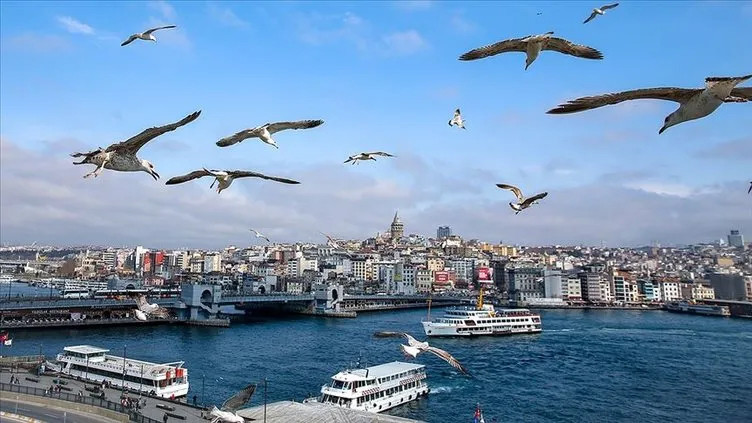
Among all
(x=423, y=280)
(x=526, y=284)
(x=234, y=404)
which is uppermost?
(x=423, y=280)

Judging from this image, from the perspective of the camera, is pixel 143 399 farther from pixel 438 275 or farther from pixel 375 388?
pixel 438 275

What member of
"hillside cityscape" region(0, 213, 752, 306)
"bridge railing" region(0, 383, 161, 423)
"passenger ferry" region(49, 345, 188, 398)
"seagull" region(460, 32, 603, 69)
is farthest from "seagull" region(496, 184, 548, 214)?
"hillside cityscape" region(0, 213, 752, 306)

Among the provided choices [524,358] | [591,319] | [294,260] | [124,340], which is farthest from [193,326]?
[294,260]

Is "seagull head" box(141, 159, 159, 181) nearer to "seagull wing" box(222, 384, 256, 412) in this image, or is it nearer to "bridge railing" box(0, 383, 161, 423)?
"seagull wing" box(222, 384, 256, 412)

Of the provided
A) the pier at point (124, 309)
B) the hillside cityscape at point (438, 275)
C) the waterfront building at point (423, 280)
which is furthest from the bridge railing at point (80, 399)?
the waterfront building at point (423, 280)

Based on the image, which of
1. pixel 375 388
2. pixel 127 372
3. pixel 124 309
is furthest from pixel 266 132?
pixel 124 309

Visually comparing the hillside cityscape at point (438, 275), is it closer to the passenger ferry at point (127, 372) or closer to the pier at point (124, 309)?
the pier at point (124, 309)
